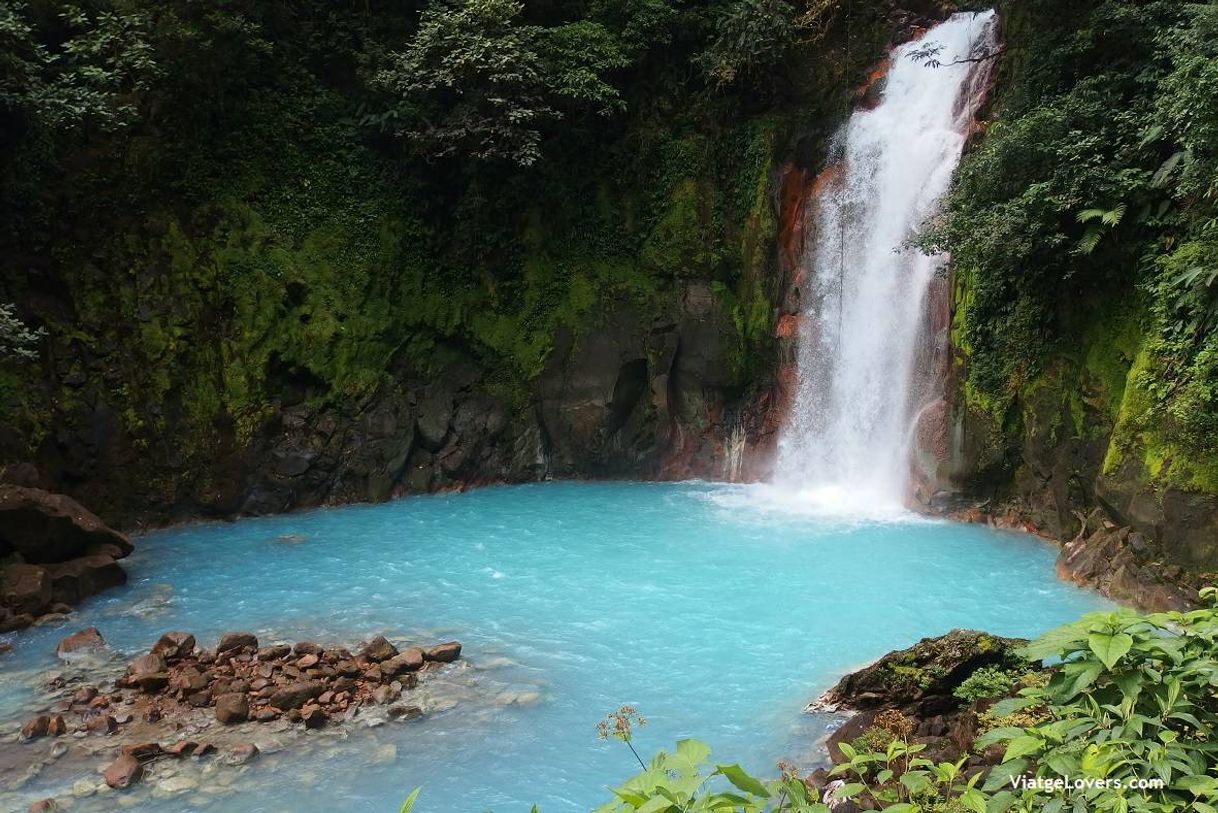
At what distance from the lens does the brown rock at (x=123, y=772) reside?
6.26m

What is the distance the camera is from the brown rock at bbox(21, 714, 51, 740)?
6.92 metres

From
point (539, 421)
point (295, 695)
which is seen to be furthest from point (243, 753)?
point (539, 421)

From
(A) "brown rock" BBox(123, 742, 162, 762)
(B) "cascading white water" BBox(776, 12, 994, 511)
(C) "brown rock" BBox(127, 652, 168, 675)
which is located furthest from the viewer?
(B) "cascading white water" BBox(776, 12, 994, 511)

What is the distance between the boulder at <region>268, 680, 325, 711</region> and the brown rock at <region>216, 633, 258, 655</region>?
1242 millimetres

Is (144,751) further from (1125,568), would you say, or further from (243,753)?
(1125,568)

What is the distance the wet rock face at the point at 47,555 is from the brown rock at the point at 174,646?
220 cm

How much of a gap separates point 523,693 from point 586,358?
33.0 ft

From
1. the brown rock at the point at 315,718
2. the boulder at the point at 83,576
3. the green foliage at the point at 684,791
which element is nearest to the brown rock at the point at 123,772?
the brown rock at the point at 315,718

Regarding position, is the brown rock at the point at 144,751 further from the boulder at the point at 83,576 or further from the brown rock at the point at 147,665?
the boulder at the point at 83,576

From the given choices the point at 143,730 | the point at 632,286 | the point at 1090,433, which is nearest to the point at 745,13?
the point at 632,286

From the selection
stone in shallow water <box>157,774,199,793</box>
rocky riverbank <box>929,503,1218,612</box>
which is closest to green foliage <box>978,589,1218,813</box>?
stone in shallow water <box>157,774,199,793</box>

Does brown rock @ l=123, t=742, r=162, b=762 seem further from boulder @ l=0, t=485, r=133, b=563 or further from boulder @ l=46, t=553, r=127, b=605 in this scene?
boulder @ l=0, t=485, r=133, b=563

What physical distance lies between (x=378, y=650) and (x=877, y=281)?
11059 mm

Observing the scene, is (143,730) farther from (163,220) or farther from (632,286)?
(632,286)
